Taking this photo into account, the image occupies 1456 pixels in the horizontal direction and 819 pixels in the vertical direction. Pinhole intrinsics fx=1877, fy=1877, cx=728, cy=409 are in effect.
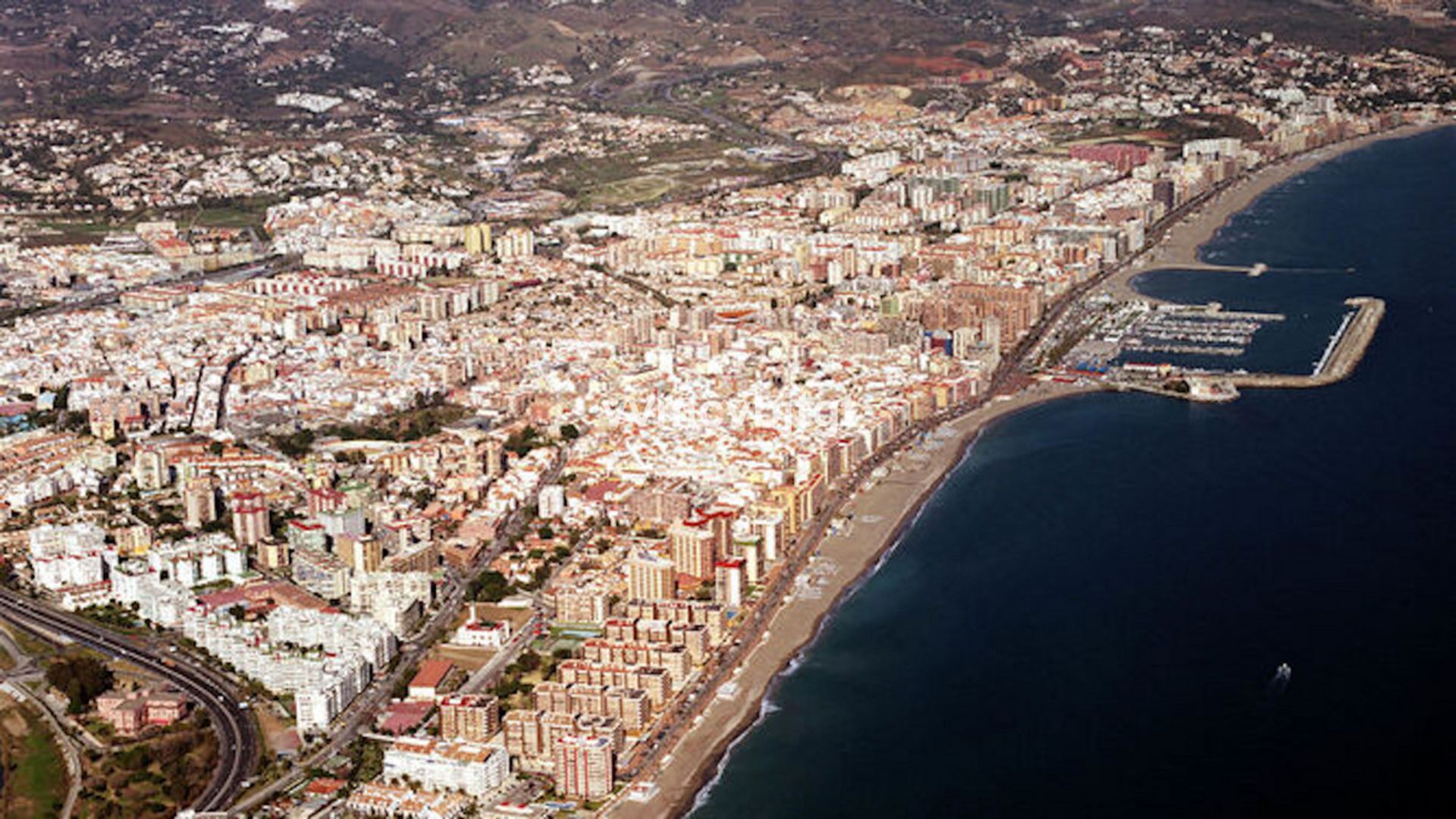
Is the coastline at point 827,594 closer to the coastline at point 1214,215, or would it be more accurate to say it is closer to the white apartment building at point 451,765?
the coastline at point 1214,215

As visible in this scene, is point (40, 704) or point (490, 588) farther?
point (490, 588)

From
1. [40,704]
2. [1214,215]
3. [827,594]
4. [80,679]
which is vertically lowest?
[40,704]

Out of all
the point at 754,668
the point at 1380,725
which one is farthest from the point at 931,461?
the point at 1380,725

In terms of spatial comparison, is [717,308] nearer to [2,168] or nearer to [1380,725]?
[1380,725]

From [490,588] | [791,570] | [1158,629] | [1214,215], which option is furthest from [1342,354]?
[490,588]

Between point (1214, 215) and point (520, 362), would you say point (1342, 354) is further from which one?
point (1214, 215)

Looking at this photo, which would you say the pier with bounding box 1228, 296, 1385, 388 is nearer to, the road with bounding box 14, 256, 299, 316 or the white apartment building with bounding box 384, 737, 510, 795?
the white apartment building with bounding box 384, 737, 510, 795
